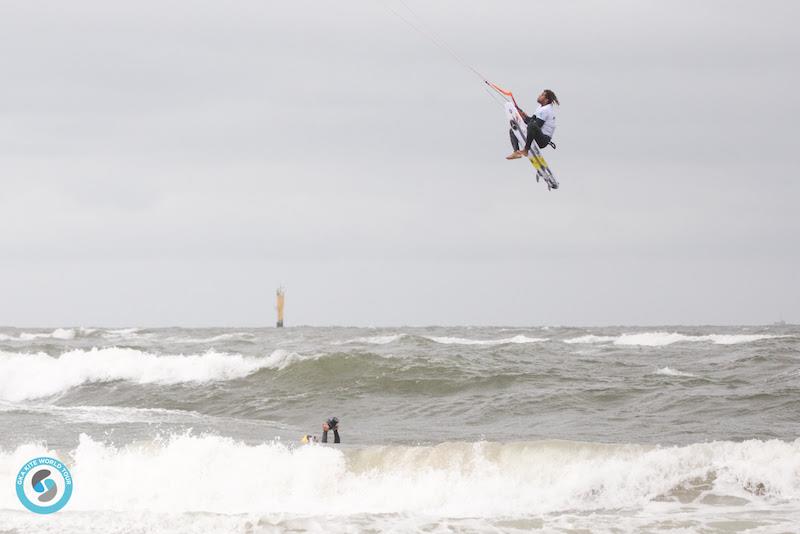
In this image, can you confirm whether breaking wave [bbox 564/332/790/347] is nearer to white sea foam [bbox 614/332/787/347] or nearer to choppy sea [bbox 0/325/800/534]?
white sea foam [bbox 614/332/787/347]

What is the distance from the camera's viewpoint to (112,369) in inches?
1219

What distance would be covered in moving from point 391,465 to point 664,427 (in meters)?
5.67

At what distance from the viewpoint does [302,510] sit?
42.3 feet

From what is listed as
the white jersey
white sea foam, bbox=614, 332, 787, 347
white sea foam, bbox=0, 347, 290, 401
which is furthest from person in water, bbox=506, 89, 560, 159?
white sea foam, bbox=614, 332, 787, 347

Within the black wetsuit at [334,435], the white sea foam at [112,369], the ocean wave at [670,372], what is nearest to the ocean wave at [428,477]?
the black wetsuit at [334,435]

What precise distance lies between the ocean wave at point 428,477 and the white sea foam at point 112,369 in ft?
45.8

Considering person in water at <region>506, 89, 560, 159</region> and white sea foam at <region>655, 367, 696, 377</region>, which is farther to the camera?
white sea foam at <region>655, 367, 696, 377</region>

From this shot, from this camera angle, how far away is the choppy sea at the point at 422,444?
1202 centimetres

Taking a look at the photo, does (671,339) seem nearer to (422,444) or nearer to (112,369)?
(112,369)

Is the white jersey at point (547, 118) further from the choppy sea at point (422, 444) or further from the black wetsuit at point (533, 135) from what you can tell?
the choppy sea at point (422, 444)

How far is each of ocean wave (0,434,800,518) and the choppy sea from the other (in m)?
0.03

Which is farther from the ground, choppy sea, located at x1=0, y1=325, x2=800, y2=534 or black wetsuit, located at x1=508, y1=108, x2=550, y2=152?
black wetsuit, located at x1=508, y1=108, x2=550, y2=152

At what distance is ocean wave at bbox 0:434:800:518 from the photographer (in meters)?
12.9

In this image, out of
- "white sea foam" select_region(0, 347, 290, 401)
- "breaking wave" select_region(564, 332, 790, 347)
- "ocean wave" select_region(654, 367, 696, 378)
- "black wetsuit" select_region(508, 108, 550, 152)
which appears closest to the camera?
"black wetsuit" select_region(508, 108, 550, 152)
